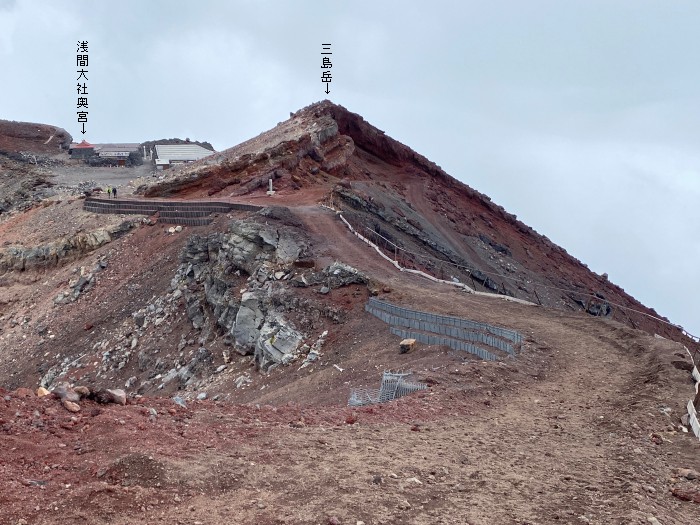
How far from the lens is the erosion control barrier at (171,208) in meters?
24.6

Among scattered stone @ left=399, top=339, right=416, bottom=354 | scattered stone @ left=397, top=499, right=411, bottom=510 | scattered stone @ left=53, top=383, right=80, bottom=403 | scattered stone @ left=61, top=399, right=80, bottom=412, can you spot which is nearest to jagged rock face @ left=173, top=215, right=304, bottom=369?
scattered stone @ left=399, top=339, right=416, bottom=354

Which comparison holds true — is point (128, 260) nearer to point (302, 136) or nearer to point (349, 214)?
point (349, 214)

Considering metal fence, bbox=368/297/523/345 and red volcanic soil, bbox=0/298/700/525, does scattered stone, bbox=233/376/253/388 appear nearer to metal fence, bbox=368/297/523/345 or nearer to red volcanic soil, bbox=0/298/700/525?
metal fence, bbox=368/297/523/345

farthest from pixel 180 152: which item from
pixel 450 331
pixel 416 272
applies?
pixel 450 331

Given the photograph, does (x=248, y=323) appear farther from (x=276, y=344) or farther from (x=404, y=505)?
(x=404, y=505)

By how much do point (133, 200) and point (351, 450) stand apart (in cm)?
2322

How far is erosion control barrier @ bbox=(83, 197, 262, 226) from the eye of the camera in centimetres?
2461

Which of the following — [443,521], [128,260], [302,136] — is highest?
[302,136]

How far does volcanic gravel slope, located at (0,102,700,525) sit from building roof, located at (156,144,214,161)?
2733cm

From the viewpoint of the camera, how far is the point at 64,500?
568cm

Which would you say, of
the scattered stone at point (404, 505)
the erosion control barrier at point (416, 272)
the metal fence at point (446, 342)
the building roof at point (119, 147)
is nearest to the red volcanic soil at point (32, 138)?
the building roof at point (119, 147)

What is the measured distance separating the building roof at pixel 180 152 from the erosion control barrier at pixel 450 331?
129 feet

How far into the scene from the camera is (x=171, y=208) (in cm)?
2647

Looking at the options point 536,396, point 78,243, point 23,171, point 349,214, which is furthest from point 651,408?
point 23,171
